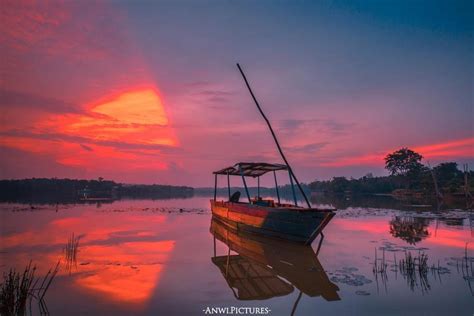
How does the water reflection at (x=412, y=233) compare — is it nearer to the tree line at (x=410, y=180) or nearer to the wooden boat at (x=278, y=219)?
the wooden boat at (x=278, y=219)

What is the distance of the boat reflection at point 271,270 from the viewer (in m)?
7.70

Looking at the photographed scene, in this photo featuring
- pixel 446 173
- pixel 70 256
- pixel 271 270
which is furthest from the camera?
pixel 446 173

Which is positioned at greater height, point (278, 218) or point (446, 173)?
point (446, 173)

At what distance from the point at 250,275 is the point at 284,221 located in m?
4.40

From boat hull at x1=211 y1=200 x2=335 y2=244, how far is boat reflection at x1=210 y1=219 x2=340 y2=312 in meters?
0.46

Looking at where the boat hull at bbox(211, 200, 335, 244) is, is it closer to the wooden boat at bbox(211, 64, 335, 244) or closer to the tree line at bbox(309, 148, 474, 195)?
the wooden boat at bbox(211, 64, 335, 244)

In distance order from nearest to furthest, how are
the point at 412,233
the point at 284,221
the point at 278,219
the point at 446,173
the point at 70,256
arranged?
the point at 70,256
the point at 284,221
the point at 278,219
the point at 412,233
the point at 446,173

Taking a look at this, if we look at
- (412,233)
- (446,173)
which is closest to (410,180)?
(446,173)

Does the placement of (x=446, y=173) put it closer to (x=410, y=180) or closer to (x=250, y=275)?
(x=410, y=180)

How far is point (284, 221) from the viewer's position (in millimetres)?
A: 13242

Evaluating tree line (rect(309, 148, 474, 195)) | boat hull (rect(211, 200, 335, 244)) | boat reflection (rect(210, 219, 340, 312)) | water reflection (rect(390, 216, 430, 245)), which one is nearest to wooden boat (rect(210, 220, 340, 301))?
boat reflection (rect(210, 219, 340, 312))

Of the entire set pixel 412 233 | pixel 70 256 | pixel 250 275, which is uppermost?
pixel 412 233

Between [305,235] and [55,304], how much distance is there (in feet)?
28.4

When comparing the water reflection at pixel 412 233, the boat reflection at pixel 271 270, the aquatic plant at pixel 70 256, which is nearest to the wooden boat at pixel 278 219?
the boat reflection at pixel 271 270
